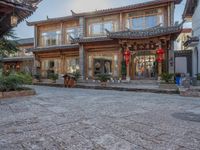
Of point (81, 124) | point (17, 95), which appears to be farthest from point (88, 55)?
point (81, 124)

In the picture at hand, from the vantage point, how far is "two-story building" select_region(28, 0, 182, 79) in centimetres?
1519

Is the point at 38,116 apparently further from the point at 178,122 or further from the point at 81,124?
the point at 178,122

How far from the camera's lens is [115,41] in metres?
16.8

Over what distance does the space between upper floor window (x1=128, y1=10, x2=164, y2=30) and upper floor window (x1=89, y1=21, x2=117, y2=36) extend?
5.25 feet

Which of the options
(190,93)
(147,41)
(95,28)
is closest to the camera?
(190,93)

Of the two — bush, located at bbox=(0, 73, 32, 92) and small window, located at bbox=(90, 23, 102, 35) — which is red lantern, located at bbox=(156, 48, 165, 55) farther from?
bush, located at bbox=(0, 73, 32, 92)

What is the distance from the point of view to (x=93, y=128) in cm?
419

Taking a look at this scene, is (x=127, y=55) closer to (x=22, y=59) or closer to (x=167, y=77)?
(x=167, y=77)

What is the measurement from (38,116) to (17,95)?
460 centimetres

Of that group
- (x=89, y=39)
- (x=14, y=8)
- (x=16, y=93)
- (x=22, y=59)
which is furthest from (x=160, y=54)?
(x=22, y=59)

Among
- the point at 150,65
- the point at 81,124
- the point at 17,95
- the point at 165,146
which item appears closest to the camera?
the point at 165,146

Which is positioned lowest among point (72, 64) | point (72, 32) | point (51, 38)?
point (72, 64)

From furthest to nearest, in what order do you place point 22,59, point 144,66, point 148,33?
point 22,59 → point 144,66 → point 148,33

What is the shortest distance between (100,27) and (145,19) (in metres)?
4.10
